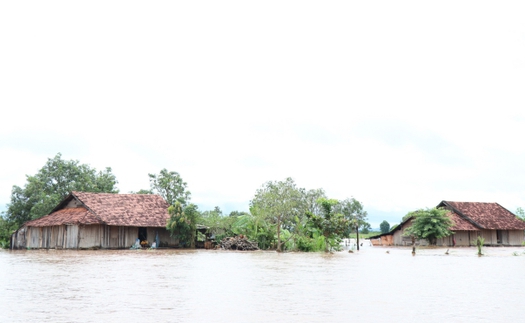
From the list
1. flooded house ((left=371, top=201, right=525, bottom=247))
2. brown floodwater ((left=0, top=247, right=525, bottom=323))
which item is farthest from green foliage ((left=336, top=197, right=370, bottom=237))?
brown floodwater ((left=0, top=247, right=525, bottom=323))

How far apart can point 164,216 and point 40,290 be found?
21.8 meters

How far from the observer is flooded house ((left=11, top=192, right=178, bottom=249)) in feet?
99.5

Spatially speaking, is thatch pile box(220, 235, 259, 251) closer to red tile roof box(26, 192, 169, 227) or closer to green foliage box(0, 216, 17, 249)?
red tile roof box(26, 192, 169, 227)

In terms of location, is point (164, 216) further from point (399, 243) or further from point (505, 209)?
point (505, 209)

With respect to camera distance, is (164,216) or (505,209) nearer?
(164,216)

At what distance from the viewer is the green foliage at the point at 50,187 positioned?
36.8m

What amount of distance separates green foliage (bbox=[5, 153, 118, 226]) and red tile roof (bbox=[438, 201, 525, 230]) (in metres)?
27.7

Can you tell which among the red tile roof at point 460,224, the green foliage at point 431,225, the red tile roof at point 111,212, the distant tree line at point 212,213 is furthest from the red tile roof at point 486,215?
the red tile roof at point 111,212

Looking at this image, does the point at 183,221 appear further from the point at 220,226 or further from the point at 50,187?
the point at 50,187

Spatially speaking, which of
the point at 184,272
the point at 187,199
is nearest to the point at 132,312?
the point at 184,272

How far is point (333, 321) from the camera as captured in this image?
8273 mm

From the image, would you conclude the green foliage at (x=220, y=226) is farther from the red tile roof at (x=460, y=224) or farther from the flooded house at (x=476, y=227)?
the red tile roof at (x=460, y=224)

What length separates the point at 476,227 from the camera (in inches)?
1533

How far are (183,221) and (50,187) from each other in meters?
13.0
